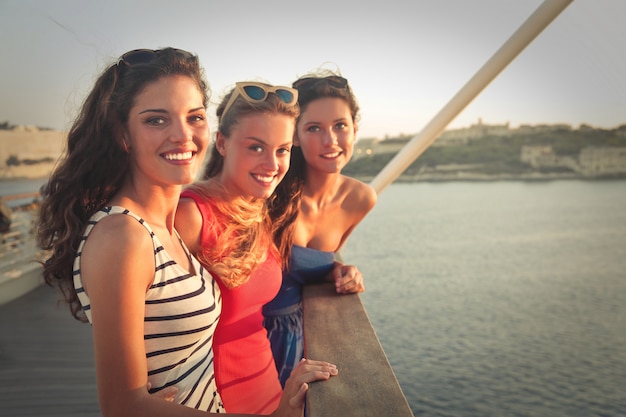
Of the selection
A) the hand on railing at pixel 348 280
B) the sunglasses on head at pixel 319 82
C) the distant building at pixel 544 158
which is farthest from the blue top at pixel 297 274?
the distant building at pixel 544 158

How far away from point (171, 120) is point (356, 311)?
1012mm

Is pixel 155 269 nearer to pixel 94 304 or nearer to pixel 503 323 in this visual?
pixel 94 304

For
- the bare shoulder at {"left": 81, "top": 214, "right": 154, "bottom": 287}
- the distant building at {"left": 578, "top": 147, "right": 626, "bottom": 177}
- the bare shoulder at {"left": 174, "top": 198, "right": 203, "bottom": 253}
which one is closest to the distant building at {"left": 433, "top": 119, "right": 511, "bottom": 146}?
the distant building at {"left": 578, "top": 147, "right": 626, "bottom": 177}

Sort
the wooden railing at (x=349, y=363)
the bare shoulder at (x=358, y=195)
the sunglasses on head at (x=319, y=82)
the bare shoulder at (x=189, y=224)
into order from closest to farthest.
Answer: the wooden railing at (x=349, y=363), the bare shoulder at (x=189, y=224), the sunglasses on head at (x=319, y=82), the bare shoulder at (x=358, y=195)

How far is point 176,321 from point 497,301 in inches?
620

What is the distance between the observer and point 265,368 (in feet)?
7.01

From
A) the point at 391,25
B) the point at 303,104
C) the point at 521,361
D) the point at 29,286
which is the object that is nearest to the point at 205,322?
the point at 303,104

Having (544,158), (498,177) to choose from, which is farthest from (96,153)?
(544,158)

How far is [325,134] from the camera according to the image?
8.41 ft

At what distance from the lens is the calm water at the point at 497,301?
940 centimetres

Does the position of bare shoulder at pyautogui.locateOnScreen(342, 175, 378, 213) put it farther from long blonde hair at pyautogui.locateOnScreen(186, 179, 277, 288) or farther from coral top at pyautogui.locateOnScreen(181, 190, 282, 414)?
coral top at pyautogui.locateOnScreen(181, 190, 282, 414)

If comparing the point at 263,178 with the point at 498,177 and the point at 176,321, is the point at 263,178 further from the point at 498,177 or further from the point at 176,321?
the point at 498,177

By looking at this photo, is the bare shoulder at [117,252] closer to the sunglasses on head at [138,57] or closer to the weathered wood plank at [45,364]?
the sunglasses on head at [138,57]

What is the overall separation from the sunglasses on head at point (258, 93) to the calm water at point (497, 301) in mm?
6731
